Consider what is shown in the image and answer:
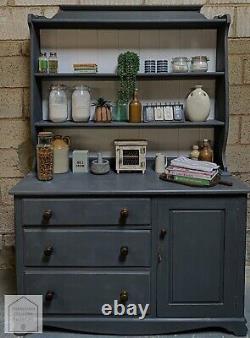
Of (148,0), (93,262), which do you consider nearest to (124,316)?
(93,262)

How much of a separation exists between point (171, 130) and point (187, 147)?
146mm

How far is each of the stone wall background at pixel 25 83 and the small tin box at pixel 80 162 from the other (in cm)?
40

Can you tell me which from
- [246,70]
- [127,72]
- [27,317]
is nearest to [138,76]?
[127,72]

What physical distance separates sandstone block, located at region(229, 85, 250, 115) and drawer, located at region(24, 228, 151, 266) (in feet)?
3.48

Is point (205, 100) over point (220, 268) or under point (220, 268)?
over

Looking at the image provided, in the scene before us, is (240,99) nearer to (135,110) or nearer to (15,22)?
(135,110)

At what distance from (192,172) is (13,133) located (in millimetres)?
1200

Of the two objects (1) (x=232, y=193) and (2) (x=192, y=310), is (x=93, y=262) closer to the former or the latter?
(2) (x=192, y=310)

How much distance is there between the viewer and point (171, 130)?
278cm

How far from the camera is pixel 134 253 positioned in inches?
89.4

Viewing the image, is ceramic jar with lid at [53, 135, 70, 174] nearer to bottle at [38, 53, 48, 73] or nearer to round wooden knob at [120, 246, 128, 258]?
bottle at [38, 53, 48, 73]

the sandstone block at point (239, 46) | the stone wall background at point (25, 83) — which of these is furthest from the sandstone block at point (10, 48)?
the sandstone block at point (239, 46)

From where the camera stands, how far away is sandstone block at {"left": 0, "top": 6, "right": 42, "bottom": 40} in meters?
2.74

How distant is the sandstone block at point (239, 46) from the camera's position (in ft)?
9.05
